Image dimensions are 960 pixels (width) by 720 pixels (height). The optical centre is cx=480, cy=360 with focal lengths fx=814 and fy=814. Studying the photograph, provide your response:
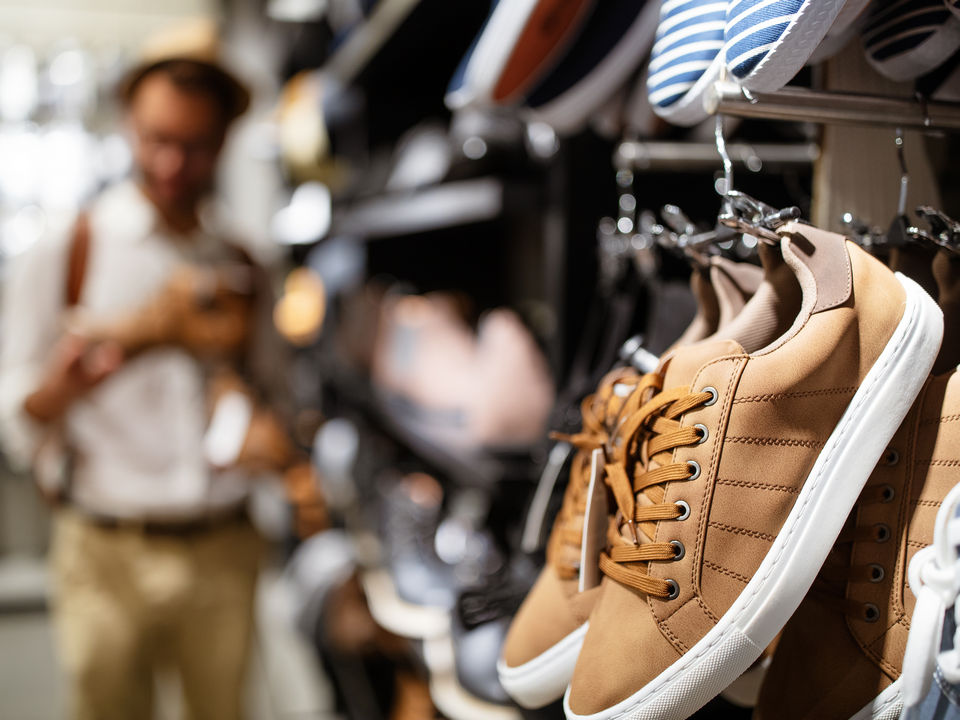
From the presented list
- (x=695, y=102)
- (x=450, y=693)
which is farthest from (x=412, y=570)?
(x=695, y=102)

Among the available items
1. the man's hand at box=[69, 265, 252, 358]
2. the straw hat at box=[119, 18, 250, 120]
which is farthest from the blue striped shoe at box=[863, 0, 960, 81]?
the straw hat at box=[119, 18, 250, 120]

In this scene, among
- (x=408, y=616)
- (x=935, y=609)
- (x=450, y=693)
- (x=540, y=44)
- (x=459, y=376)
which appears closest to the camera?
(x=935, y=609)

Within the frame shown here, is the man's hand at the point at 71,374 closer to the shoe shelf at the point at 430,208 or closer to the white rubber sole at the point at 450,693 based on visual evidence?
the shoe shelf at the point at 430,208

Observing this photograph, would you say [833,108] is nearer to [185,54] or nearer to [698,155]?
[698,155]

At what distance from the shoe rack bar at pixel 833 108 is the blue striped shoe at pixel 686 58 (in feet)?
0.07

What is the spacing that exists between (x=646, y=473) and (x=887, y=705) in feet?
0.60

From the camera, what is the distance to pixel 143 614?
152 centimetres

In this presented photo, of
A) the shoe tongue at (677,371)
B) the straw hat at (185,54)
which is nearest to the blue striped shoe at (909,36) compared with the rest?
the shoe tongue at (677,371)

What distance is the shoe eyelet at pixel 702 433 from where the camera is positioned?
49 centimetres

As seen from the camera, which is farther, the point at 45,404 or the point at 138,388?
the point at 138,388

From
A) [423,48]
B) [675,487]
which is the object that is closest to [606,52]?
[675,487]

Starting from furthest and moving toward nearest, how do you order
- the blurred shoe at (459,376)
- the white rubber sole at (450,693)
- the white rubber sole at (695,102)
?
the blurred shoe at (459,376), the white rubber sole at (450,693), the white rubber sole at (695,102)

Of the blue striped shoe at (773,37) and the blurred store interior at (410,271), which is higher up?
the blue striped shoe at (773,37)

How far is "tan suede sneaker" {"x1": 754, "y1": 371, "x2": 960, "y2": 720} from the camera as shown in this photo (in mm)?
462
